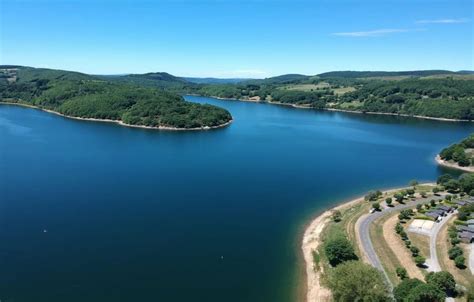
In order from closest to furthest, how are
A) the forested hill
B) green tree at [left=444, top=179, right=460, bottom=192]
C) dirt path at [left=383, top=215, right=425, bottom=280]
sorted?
dirt path at [left=383, top=215, right=425, bottom=280]
green tree at [left=444, top=179, right=460, bottom=192]
the forested hill

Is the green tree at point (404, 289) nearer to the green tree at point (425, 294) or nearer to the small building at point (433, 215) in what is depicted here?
the green tree at point (425, 294)

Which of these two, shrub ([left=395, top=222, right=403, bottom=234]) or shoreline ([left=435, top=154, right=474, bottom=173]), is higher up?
shrub ([left=395, top=222, right=403, bottom=234])

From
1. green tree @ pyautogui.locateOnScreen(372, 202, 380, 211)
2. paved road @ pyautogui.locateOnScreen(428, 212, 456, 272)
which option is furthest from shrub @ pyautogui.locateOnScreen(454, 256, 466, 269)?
green tree @ pyautogui.locateOnScreen(372, 202, 380, 211)

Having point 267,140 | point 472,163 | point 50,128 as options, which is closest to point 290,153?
point 267,140

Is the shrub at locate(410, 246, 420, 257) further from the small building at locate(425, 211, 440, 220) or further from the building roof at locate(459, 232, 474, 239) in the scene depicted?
the small building at locate(425, 211, 440, 220)

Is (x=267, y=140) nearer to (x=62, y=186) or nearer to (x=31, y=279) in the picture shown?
(x=62, y=186)

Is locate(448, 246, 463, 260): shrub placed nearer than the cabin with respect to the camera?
Yes

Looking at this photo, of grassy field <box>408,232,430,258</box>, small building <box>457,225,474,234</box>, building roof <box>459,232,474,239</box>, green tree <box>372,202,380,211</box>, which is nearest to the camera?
grassy field <box>408,232,430,258</box>

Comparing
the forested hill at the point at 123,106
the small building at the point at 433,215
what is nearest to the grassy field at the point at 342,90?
the forested hill at the point at 123,106
